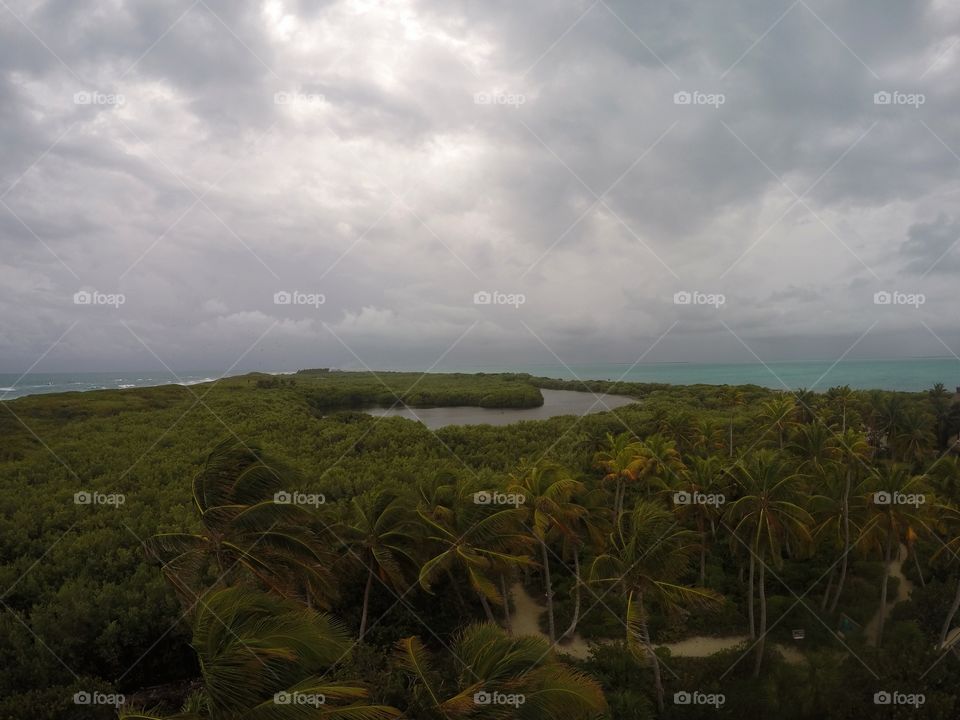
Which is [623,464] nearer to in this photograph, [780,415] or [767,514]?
[767,514]

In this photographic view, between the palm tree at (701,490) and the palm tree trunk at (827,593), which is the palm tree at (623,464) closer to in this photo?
the palm tree at (701,490)

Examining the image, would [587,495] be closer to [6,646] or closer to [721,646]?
[721,646]

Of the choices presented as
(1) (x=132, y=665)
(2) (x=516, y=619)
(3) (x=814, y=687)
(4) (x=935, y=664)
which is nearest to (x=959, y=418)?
(4) (x=935, y=664)

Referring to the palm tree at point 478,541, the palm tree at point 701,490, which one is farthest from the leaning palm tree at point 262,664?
the palm tree at point 701,490

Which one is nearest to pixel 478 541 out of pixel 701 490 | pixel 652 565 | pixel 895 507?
pixel 652 565

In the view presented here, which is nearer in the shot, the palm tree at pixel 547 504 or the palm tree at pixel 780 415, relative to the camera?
the palm tree at pixel 547 504

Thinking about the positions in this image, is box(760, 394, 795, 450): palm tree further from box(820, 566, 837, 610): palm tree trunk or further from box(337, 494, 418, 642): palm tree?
box(337, 494, 418, 642): palm tree

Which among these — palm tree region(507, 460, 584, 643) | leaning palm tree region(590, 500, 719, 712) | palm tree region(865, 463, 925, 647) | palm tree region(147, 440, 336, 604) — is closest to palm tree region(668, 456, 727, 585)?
palm tree region(865, 463, 925, 647)
